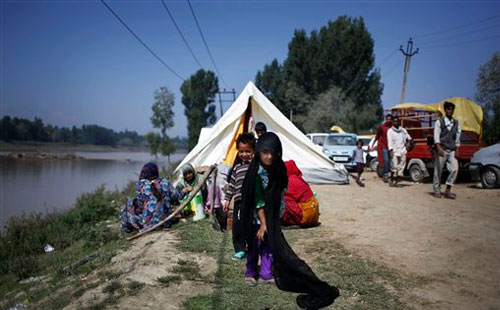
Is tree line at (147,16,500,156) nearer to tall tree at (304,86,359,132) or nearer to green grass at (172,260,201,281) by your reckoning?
tall tree at (304,86,359,132)

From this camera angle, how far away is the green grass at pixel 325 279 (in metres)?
2.79

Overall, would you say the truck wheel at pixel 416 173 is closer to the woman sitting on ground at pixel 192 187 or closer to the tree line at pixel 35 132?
the woman sitting on ground at pixel 192 187

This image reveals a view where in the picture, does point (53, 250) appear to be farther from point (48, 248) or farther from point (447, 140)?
point (447, 140)

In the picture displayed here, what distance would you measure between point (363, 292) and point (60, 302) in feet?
8.94

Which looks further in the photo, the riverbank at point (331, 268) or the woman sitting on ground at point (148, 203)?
the woman sitting on ground at point (148, 203)

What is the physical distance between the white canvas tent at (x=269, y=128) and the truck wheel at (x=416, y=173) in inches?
88.4

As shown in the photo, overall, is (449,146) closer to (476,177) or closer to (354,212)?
(354,212)

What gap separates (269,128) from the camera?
954cm

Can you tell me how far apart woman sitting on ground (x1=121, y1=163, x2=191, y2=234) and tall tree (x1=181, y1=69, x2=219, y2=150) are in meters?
44.0

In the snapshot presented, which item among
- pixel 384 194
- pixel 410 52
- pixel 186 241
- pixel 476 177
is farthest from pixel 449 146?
pixel 410 52

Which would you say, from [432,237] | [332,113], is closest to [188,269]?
[432,237]

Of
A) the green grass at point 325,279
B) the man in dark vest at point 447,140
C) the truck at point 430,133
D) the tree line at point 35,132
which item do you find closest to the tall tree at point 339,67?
the truck at point 430,133

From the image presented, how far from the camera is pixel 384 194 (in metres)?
8.09

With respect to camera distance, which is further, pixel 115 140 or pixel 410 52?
pixel 115 140
